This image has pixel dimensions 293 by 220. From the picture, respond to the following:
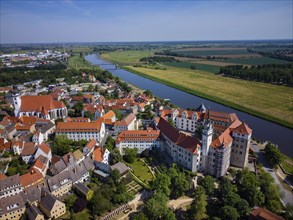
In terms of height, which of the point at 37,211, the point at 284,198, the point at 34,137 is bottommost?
the point at 284,198

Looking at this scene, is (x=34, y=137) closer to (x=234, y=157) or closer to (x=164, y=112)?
(x=164, y=112)

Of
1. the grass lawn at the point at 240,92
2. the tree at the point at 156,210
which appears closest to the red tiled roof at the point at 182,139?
the tree at the point at 156,210

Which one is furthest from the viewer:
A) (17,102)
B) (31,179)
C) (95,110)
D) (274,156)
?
(95,110)

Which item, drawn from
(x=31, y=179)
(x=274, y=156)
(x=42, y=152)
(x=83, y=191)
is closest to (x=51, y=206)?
(x=83, y=191)

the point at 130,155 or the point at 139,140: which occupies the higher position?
the point at 139,140

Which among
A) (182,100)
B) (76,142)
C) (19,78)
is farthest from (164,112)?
(19,78)

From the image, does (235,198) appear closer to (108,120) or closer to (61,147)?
(61,147)
